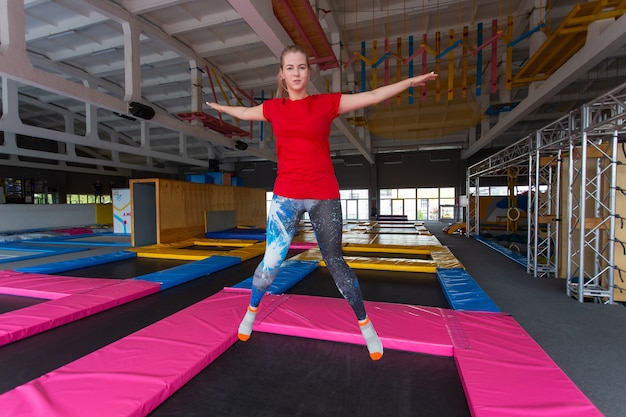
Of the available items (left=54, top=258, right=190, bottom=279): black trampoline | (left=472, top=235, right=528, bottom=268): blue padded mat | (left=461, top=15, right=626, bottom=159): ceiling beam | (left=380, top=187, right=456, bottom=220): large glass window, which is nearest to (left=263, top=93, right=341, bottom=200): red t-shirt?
(left=54, top=258, right=190, bottom=279): black trampoline

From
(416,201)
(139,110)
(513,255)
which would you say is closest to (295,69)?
(139,110)

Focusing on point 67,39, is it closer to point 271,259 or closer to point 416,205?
point 271,259

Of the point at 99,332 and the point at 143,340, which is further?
the point at 99,332

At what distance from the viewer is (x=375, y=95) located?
1417mm

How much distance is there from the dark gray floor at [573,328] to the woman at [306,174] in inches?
52.8

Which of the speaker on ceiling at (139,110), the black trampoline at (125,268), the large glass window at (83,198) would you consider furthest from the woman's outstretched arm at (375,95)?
the large glass window at (83,198)

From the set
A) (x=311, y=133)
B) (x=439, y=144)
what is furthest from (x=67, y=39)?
(x=439, y=144)

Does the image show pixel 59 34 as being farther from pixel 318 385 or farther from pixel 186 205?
pixel 318 385

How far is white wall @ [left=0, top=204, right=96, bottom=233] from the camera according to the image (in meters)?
9.04

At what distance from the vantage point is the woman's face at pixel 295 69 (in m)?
1.46

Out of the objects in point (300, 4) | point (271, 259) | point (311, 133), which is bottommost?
point (271, 259)

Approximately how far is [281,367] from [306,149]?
3.72ft

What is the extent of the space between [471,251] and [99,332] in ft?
21.5

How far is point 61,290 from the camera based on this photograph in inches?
112
